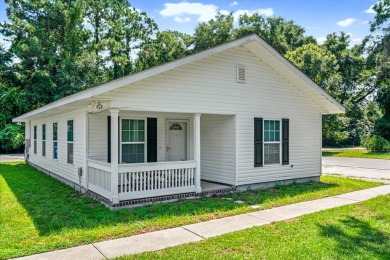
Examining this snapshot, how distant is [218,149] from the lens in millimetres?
9930

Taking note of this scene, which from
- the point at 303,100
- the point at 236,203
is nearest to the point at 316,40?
the point at 303,100

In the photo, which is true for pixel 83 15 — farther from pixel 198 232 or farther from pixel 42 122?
pixel 198 232

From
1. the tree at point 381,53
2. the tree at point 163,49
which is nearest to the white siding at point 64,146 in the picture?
the tree at point 163,49

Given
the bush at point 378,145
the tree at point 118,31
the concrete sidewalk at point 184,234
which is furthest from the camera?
the tree at point 118,31

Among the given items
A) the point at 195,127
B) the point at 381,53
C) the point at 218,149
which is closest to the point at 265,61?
the point at 218,149

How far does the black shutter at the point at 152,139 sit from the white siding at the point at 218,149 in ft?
5.69

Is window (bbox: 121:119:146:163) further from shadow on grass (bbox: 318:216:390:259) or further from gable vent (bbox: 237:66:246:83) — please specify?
shadow on grass (bbox: 318:216:390:259)

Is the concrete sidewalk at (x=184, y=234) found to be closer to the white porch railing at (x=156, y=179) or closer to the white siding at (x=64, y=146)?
the white porch railing at (x=156, y=179)

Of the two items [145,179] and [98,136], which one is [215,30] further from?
[145,179]

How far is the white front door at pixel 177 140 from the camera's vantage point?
10245 mm

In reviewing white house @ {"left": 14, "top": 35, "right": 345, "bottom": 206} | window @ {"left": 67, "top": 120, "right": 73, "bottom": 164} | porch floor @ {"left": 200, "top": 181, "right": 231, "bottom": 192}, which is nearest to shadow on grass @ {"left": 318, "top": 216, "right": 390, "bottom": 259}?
porch floor @ {"left": 200, "top": 181, "right": 231, "bottom": 192}

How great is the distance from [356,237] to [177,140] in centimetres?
630

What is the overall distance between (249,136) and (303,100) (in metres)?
2.97

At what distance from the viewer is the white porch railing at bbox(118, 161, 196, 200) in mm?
7404
